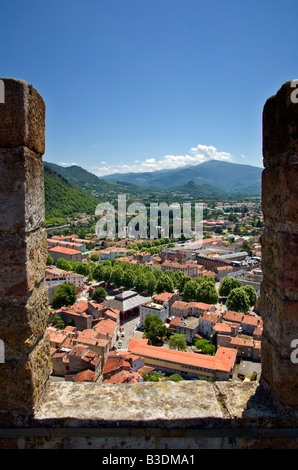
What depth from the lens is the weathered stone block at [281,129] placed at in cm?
202

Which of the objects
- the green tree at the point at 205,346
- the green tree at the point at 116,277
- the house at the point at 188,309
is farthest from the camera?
the green tree at the point at 116,277

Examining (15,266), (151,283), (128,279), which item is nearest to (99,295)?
(128,279)

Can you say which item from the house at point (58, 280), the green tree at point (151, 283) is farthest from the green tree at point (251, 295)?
the house at point (58, 280)

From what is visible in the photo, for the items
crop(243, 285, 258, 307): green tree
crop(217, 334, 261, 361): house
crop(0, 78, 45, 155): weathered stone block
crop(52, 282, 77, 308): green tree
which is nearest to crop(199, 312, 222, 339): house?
crop(217, 334, 261, 361): house

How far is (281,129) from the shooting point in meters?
2.12

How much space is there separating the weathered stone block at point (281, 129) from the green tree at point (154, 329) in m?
23.1

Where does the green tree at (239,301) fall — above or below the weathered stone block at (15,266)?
below

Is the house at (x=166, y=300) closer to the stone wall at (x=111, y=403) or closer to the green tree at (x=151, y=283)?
the green tree at (x=151, y=283)

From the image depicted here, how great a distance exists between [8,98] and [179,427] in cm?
237

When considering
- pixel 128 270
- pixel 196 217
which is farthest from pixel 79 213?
pixel 128 270

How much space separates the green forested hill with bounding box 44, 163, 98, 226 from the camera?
87700 millimetres

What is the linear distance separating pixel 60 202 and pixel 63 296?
71.8 m

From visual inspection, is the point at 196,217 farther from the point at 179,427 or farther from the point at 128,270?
the point at 179,427

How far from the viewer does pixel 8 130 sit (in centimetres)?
202
